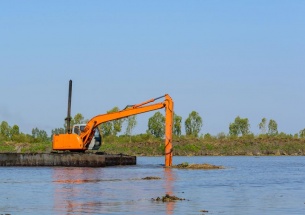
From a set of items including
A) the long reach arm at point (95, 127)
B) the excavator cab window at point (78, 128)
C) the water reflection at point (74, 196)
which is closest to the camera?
the water reflection at point (74, 196)

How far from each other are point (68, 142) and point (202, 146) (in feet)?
183

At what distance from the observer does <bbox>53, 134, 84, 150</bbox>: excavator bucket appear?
6593 cm

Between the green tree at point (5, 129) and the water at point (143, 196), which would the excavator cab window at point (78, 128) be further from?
the green tree at point (5, 129)

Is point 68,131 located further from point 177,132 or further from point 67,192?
point 177,132

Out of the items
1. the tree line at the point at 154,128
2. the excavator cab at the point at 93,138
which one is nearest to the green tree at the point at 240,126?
the tree line at the point at 154,128

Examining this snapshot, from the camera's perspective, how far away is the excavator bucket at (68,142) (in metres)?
65.9

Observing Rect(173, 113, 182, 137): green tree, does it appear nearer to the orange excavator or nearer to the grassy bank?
the grassy bank

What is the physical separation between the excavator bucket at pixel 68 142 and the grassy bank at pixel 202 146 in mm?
43323

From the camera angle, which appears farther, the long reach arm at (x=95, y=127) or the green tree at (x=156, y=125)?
the green tree at (x=156, y=125)

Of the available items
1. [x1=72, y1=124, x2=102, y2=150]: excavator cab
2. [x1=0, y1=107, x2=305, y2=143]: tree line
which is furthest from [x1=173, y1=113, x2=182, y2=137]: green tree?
[x1=72, y1=124, x2=102, y2=150]: excavator cab

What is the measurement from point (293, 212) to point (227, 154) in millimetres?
96577

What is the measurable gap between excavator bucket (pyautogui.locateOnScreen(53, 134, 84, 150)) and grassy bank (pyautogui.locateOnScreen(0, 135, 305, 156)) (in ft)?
142

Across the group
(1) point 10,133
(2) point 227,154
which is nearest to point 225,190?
(2) point 227,154

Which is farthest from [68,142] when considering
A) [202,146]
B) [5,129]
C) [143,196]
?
[5,129]
